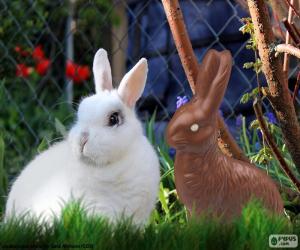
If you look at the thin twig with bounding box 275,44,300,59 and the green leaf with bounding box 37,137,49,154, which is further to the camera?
the green leaf with bounding box 37,137,49,154

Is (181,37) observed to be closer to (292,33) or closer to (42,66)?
(292,33)

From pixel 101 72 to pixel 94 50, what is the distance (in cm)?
246

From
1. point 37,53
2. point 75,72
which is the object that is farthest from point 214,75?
point 37,53

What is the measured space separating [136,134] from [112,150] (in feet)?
0.29

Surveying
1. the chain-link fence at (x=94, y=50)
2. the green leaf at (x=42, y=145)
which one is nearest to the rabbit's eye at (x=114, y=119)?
the green leaf at (x=42, y=145)

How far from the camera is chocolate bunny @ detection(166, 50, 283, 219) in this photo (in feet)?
5.18

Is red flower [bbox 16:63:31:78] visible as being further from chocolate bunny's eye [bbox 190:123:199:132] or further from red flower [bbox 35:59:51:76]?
chocolate bunny's eye [bbox 190:123:199:132]

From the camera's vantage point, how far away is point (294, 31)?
6.01 feet

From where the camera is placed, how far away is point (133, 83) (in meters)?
1.71

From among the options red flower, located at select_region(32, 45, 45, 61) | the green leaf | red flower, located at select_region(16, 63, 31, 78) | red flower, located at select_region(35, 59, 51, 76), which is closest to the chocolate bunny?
the green leaf

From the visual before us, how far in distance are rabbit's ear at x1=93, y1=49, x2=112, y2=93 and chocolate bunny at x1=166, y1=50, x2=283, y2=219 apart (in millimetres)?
238

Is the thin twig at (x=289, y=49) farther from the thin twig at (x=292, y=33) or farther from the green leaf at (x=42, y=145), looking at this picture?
the green leaf at (x=42, y=145)

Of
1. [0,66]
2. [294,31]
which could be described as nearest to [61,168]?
[294,31]

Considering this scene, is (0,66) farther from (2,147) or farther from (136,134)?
(136,134)
